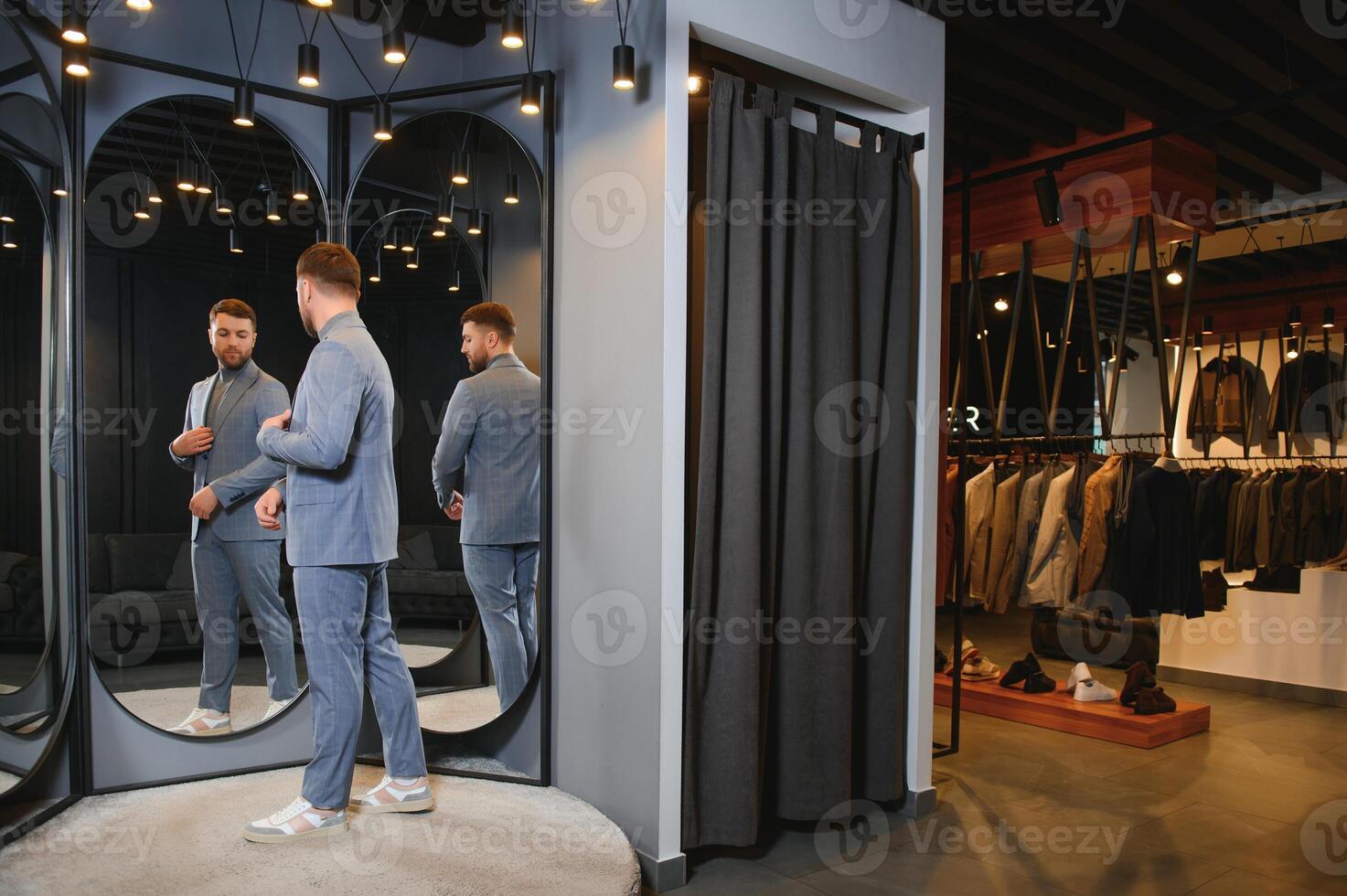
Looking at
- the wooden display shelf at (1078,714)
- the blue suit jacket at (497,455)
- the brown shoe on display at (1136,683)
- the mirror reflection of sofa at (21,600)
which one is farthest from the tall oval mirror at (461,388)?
the brown shoe on display at (1136,683)

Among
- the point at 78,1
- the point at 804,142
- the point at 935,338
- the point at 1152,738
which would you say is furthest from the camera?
the point at 1152,738

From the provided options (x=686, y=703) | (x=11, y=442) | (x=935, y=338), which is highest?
(x=935, y=338)

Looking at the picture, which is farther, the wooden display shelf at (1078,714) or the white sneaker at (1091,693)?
the white sneaker at (1091,693)

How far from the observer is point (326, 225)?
10.8ft

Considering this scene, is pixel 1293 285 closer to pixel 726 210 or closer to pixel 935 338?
pixel 935 338

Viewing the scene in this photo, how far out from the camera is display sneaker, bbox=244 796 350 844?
8.54 feet

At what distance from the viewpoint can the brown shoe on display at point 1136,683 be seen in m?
4.96

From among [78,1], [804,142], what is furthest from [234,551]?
[804,142]

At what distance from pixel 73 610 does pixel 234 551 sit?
49 cm

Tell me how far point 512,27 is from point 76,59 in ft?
4.20

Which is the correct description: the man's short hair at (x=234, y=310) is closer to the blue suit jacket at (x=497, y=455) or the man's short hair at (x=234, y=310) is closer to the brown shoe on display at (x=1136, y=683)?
the blue suit jacket at (x=497, y=455)

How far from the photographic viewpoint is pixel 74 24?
2555 mm

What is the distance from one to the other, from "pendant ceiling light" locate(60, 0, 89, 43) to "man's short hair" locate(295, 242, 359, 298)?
2.61ft

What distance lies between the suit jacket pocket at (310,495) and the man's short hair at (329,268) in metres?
0.63
